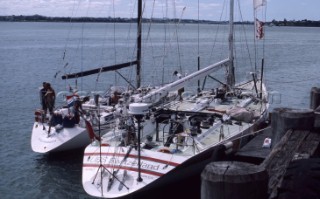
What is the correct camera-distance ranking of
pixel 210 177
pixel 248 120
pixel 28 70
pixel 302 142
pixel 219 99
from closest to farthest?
pixel 210 177 → pixel 302 142 → pixel 248 120 → pixel 219 99 → pixel 28 70

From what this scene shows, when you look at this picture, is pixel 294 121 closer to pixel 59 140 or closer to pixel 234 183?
pixel 234 183

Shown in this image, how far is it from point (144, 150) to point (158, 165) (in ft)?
2.72

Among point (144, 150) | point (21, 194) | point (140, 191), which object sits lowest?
point (21, 194)

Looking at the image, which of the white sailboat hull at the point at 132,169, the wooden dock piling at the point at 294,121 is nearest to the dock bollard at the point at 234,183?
the wooden dock piling at the point at 294,121

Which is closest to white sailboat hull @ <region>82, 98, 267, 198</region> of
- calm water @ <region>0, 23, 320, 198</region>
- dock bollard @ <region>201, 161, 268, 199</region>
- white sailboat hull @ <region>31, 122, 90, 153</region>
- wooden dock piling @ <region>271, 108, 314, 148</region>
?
calm water @ <region>0, 23, 320, 198</region>

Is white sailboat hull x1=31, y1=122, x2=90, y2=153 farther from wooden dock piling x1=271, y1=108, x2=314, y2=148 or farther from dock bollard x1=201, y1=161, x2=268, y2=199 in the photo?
Answer: dock bollard x1=201, y1=161, x2=268, y2=199

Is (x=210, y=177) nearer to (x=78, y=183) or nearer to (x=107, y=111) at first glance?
(x=78, y=183)

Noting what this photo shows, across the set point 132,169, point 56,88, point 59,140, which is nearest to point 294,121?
point 132,169

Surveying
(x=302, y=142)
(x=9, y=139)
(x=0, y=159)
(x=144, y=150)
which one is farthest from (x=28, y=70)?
(x=302, y=142)

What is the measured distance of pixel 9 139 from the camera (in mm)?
22422

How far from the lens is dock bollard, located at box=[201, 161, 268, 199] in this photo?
162 inches

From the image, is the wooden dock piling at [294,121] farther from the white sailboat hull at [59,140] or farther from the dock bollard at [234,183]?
the white sailboat hull at [59,140]

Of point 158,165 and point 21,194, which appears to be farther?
point 21,194

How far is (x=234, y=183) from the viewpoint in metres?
4.11
